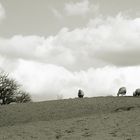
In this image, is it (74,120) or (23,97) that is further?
(23,97)

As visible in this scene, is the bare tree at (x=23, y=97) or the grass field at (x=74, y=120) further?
the bare tree at (x=23, y=97)

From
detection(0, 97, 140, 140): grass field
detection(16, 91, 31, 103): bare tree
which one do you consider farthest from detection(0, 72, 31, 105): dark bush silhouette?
detection(0, 97, 140, 140): grass field

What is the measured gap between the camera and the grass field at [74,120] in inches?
1079

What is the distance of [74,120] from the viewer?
31.6 metres

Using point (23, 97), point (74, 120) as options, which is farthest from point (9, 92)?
point (74, 120)

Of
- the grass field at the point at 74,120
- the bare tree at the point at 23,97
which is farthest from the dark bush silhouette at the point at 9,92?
the grass field at the point at 74,120

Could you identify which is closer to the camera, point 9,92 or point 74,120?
point 74,120

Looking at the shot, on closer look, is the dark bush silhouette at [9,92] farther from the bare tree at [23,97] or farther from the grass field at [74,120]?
the grass field at [74,120]

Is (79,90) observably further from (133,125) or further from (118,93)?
(133,125)

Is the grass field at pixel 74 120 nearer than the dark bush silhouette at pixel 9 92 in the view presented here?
Yes

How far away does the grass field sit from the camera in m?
27.4

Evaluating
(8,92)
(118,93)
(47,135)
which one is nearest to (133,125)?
(47,135)

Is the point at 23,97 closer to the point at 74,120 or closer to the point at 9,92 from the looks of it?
the point at 9,92

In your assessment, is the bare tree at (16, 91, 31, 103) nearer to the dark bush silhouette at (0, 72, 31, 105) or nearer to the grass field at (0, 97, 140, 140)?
the dark bush silhouette at (0, 72, 31, 105)
